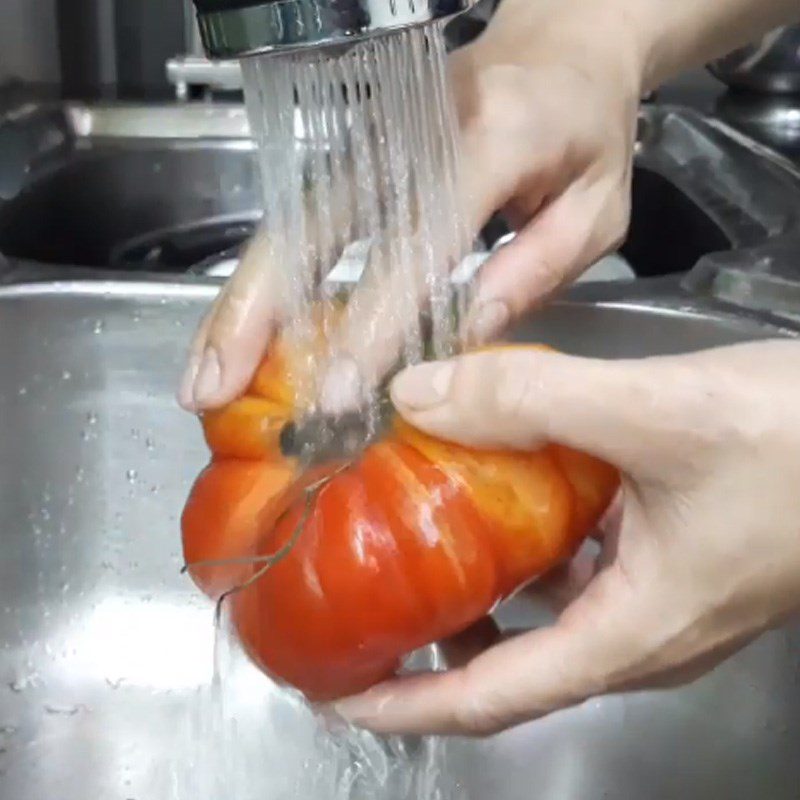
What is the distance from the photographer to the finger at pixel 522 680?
1.34ft

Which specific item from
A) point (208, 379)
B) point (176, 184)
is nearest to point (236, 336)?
point (208, 379)

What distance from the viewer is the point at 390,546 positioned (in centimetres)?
40

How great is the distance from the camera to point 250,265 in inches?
A: 19.3

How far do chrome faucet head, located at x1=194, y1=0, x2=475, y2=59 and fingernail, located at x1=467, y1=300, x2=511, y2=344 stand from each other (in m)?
0.17

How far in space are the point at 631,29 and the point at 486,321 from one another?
168mm

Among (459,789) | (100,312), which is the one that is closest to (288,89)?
(100,312)

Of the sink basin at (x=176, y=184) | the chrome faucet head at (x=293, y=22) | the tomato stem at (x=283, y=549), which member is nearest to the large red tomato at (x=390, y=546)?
the tomato stem at (x=283, y=549)

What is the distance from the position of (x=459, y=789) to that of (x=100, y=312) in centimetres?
33

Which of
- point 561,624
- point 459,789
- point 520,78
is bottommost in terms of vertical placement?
point 459,789

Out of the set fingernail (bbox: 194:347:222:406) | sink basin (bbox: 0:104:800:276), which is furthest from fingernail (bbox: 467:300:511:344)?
sink basin (bbox: 0:104:800:276)

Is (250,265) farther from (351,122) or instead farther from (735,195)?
(735,195)

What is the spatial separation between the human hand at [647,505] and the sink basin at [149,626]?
23 centimetres

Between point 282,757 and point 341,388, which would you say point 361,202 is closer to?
point 341,388

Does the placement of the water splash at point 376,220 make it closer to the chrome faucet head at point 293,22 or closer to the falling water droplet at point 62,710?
the chrome faucet head at point 293,22
